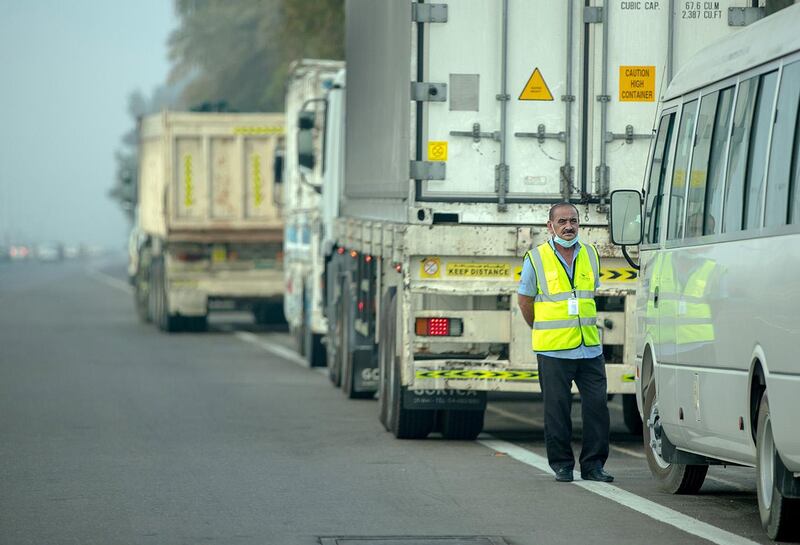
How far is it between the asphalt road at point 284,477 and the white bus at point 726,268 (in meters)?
0.45

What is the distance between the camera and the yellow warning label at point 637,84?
542 inches

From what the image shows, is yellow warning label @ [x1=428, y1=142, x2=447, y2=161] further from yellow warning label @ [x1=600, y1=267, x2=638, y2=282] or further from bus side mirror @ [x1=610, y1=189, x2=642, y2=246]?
bus side mirror @ [x1=610, y1=189, x2=642, y2=246]

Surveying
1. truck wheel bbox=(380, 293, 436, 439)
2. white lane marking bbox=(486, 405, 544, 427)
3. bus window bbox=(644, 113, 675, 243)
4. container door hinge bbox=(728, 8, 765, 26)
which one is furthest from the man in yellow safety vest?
white lane marking bbox=(486, 405, 544, 427)

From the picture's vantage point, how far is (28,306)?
145 ft

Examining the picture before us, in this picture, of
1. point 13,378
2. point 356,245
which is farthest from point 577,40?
point 13,378

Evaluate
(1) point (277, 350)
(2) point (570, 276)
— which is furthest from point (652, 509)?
(1) point (277, 350)

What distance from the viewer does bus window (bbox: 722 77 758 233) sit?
9.18 metres

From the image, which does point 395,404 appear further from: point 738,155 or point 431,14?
point 738,155

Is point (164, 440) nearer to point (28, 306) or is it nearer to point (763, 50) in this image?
point (763, 50)

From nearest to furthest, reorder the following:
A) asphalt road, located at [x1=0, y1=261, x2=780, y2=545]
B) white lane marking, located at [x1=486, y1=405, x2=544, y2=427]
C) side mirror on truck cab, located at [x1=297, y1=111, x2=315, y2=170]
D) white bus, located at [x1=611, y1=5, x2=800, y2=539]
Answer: white bus, located at [x1=611, y1=5, x2=800, y2=539]
asphalt road, located at [x1=0, y1=261, x2=780, y2=545]
white lane marking, located at [x1=486, y1=405, x2=544, y2=427]
side mirror on truck cab, located at [x1=297, y1=111, x2=315, y2=170]

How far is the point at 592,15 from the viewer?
13688 mm

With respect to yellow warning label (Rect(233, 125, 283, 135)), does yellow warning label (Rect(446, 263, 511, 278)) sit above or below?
below

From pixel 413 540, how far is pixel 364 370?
8976 millimetres

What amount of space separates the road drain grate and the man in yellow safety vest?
→ 245 cm
